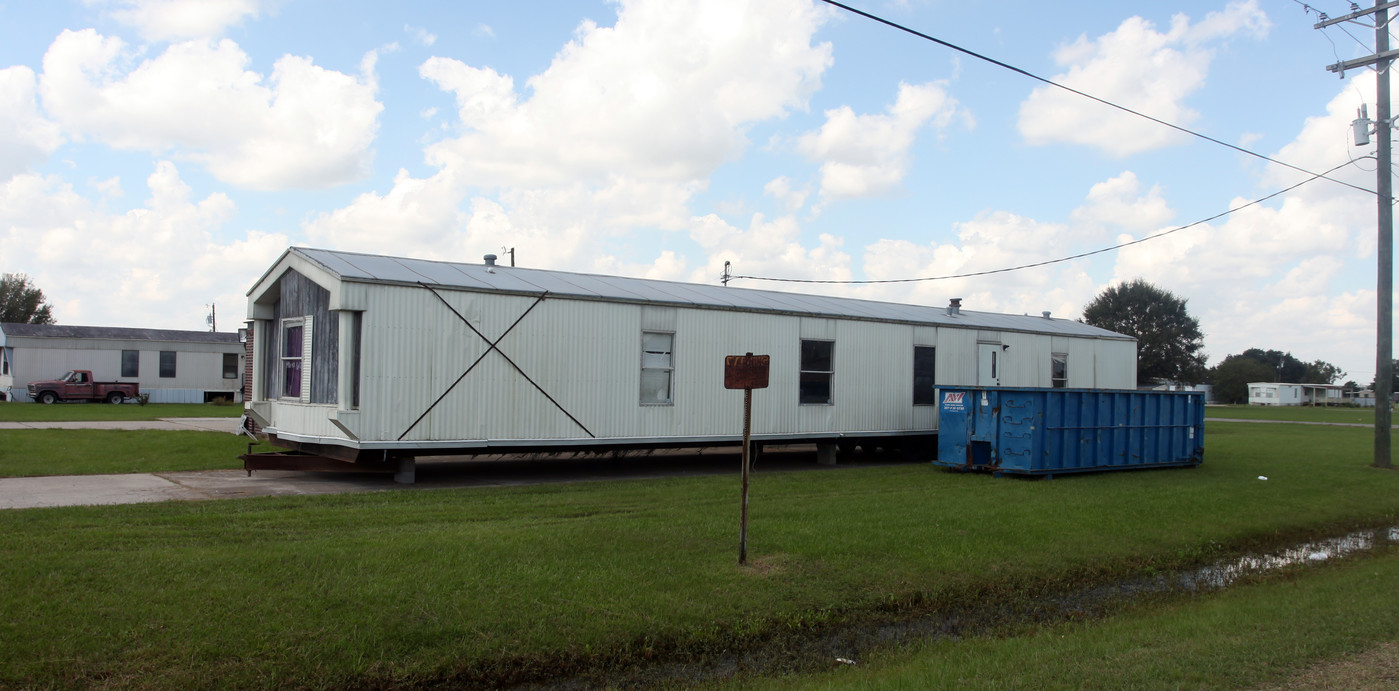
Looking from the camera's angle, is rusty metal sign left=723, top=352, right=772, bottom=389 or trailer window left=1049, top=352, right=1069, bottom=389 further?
trailer window left=1049, top=352, right=1069, bottom=389

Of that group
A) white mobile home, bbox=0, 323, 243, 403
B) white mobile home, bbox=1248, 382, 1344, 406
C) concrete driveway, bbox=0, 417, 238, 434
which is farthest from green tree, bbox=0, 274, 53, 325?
white mobile home, bbox=1248, 382, 1344, 406

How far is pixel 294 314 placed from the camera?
14.4 metres

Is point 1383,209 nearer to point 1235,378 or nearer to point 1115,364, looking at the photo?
point 1115,364

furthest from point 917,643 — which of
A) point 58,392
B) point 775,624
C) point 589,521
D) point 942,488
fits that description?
point 58,392

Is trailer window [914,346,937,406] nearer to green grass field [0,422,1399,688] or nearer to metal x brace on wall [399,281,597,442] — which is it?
green grass field [0,422,1399,688]

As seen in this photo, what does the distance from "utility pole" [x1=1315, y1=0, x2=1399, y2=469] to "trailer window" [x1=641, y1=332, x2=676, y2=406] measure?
48.8ft

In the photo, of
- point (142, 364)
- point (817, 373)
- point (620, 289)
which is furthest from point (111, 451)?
point (142, 364)

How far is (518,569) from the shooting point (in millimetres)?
7449

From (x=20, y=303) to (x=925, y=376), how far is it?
66667mm

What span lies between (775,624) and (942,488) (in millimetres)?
7640

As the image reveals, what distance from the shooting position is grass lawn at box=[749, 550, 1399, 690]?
574 cm

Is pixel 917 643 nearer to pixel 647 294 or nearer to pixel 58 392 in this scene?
pixel 647 294

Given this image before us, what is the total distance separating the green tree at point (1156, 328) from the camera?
6588cm

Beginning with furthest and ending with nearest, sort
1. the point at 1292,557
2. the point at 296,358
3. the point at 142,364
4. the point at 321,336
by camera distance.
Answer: the point at 142,364 < the point at 296,358 < the point at 321,336 < the point at 1292,557
